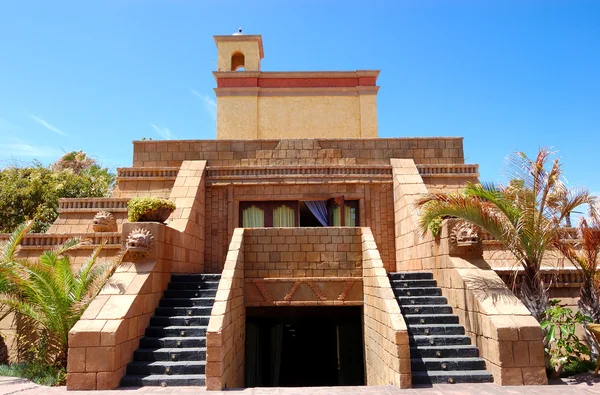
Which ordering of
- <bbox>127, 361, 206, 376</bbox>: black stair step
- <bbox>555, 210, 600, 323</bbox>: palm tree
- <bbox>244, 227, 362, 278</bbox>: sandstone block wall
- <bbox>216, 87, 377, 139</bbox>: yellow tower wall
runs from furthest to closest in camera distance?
<bbox>216, 87, 377, 139</bbox>: yellow tower wall → <bbox>244, 227, 362, 278</bbox>: sandstone block wall → <bbox>555, 210, 600, 323</bbox>: palm tree → <bbox>127, 361, 206, 376</bbox>: black stair step

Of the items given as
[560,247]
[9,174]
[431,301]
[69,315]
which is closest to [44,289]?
[69,315]

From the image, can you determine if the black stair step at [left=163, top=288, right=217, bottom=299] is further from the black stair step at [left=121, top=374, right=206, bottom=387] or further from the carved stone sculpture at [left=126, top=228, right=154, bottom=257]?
the black stair step at [left=121, top=374, right=206, bottom=387]

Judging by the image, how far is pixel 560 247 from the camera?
741 centimetres

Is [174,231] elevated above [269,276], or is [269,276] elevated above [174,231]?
[174,231]

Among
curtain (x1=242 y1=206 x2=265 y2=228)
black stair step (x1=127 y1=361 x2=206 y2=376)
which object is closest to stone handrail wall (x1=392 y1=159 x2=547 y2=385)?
black stair step (x1=127 y1=361 x2=206 y2=376)

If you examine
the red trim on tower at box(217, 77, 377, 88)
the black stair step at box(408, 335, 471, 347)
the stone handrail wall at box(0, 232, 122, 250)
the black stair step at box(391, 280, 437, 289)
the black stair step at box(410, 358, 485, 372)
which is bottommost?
the black stair step at box(410, 358, 485, 372)

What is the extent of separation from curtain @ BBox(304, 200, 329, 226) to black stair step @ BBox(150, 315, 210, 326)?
5742 millimetres

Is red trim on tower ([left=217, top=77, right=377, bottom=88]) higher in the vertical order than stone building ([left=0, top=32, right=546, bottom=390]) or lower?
higher

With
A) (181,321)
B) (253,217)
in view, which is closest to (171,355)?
(181,321)

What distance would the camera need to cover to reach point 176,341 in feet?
24.1

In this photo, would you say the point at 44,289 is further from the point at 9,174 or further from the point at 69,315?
the point at 9,174

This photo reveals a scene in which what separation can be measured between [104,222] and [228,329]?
19.1ft

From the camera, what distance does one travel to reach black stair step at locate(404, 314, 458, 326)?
780 cm

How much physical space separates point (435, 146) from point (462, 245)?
21.7 ft
